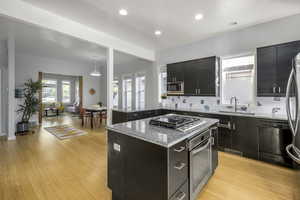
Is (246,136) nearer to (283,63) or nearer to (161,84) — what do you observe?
(283,63)

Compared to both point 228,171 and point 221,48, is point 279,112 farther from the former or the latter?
point 221,48

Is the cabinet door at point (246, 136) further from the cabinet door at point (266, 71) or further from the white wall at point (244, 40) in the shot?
Answer: the white wall at point (244, 40)

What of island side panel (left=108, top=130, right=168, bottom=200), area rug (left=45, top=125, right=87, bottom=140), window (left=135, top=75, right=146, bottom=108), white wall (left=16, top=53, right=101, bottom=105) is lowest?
area rug (left=45, top=125, right=87, bottom=140)

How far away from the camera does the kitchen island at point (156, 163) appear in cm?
119

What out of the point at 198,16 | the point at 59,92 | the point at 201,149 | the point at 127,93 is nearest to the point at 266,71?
the point at 198,16

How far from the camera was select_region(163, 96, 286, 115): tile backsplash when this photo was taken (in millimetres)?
2981

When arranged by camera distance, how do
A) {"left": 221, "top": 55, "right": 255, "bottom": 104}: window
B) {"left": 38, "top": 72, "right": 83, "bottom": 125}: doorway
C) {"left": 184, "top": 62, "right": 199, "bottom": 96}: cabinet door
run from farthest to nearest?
{"left": 38, "top": 72, "right": 83, "bottom": 125}: doorway, {"left": 184, "top": 62, "right": 199, "bottom": 96}: cabinet door, {"left": 221, "top": 55, "right": 255, "bottom": 104}: window

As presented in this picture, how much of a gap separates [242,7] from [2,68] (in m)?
6.68

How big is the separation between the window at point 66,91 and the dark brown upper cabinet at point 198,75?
32.2 feet

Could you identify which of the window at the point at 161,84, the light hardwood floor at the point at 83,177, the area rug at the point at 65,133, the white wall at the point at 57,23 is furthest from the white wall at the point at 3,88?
the window at the point at 161,84

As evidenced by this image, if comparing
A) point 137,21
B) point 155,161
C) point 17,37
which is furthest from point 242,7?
point 17,37

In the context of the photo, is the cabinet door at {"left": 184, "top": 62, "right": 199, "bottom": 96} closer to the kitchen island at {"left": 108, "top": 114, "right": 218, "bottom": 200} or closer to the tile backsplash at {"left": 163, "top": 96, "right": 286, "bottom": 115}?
the tile backsplash at {"left": 163, "top": 96, "right": 286, "bottom": 115}

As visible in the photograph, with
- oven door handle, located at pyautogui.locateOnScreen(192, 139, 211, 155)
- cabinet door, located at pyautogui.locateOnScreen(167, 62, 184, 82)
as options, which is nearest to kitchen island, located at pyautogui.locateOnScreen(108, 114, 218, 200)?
oven door handle, located at pyautogui.locateOnScreen(192, 139, 211, 155)

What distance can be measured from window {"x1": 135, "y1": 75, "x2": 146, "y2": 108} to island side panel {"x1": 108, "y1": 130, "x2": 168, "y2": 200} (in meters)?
4.78
